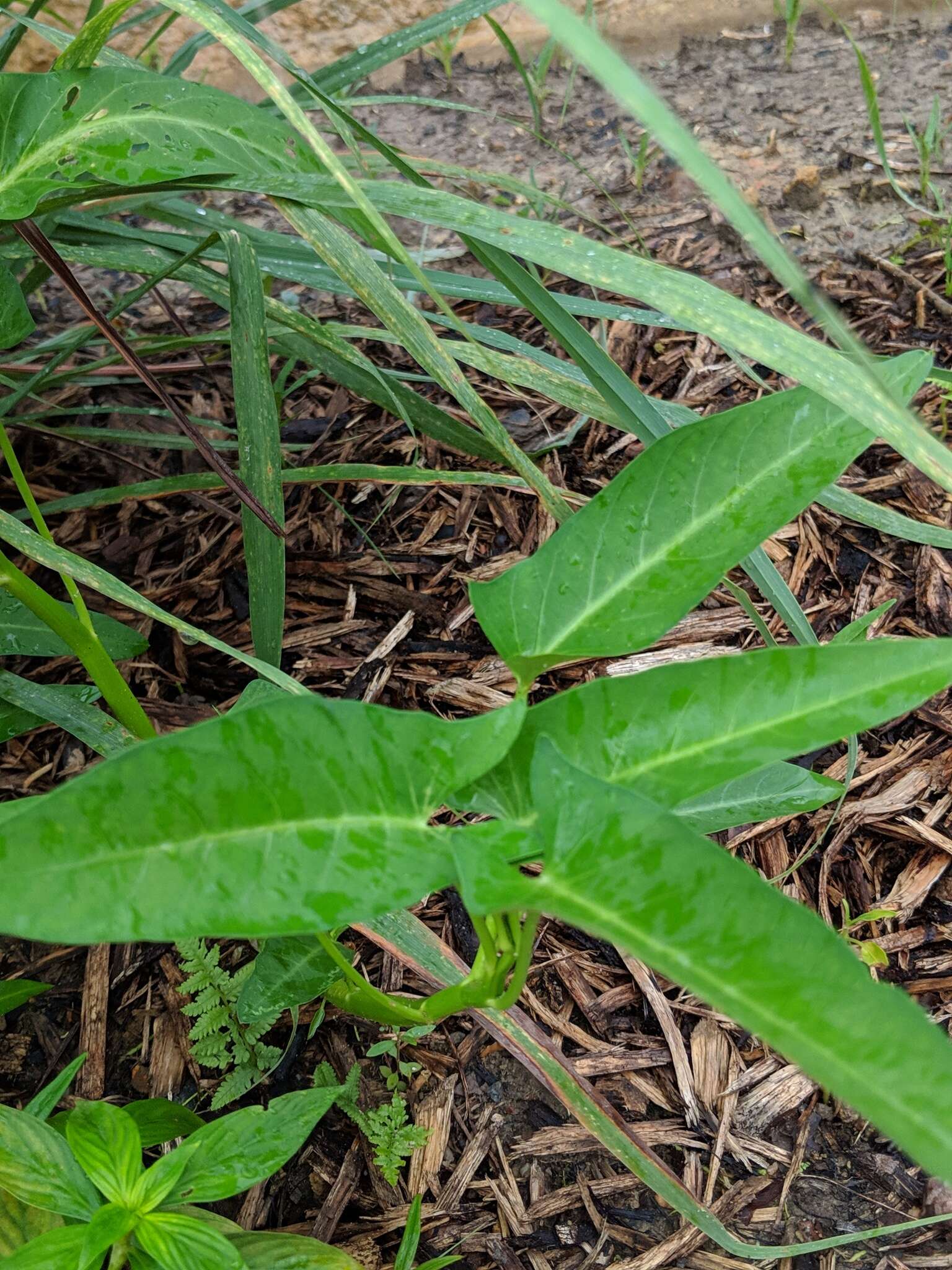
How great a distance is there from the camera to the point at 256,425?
876mm

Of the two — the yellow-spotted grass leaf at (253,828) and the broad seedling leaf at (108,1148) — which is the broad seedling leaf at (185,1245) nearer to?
the broad seedling leaf at (108,1148)

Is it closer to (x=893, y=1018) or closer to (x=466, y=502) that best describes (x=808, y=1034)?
(x=893, y=1018)

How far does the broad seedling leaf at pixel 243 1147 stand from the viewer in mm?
602

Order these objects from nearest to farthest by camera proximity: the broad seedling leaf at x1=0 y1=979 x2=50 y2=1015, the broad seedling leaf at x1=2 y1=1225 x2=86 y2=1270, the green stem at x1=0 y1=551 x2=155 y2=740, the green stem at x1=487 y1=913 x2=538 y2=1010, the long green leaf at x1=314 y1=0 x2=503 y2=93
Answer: the green stem at x1=487 y1=913 x2=538 y2=1010 → the broad seedling leaf at x1=2 y1=1225 x2=86 y2=1270 → the green stem at x1=0 y1=551 x2=155 y2=740 → the broad seedling leaf at x1=0 y1=979 x2=50 y2=1015 → the long green leaf at x1=314 y1=0 x2=503 y2=93

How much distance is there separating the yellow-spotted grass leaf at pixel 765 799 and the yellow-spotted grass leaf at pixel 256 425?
1.46ft

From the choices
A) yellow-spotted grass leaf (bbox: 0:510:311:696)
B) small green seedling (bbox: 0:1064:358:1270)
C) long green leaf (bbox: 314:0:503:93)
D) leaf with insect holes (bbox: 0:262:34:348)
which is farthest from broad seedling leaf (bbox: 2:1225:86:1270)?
long green leaf (bbox: 314:0:503:93)

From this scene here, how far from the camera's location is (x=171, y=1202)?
61 centimetres

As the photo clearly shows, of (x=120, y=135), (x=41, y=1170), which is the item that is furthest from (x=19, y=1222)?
(x=120, y=135)

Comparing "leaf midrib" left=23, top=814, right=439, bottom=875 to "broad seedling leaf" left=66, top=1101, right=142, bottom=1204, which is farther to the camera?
"broad seedling leaf" left=66, top=1101, right=142, bottom=1204

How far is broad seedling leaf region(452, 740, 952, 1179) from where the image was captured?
0.33 m

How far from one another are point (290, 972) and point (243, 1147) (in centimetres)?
12

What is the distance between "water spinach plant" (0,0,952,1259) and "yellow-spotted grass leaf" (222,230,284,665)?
1.1 inches

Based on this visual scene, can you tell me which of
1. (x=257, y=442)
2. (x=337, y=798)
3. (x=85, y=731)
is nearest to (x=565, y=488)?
(x=257, y=442)

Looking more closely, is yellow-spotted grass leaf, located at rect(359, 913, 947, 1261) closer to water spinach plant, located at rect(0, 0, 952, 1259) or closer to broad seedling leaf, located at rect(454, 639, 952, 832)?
water spinach plant, located at rect(0, 0, 952, 1259)
